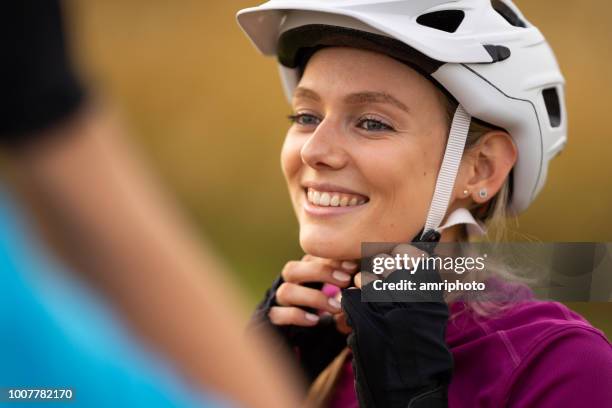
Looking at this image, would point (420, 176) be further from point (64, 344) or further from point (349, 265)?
point (64, 344)

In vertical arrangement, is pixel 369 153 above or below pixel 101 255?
below

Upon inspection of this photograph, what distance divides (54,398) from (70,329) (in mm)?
228

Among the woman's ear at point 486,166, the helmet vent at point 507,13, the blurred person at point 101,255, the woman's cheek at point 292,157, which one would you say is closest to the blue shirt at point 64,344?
the blurred person at point 101,255

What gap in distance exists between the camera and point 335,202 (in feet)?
8.37

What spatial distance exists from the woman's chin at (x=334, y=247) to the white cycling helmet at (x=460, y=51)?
270 mm

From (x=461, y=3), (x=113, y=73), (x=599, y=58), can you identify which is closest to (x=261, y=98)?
(x=113, y=73)

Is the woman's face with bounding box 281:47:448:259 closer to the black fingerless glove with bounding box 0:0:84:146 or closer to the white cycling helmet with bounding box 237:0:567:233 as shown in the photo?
the white cycling helmet with bounding box 237:0:567:233

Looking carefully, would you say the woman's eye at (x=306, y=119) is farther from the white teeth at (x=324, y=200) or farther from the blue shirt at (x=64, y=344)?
the blue shirt at (x=64, y=344)

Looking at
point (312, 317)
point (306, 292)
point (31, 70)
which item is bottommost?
point (312, 317)

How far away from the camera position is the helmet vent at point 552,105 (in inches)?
111

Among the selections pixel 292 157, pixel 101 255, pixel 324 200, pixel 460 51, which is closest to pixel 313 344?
pixel 324 200

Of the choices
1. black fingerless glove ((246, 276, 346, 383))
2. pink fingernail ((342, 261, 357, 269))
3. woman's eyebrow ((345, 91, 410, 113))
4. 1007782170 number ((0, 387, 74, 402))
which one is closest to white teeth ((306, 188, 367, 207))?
pink fingernail ((342, 261, 357, 269))

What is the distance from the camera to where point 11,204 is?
3.17ft

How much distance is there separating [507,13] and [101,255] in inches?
92.6
